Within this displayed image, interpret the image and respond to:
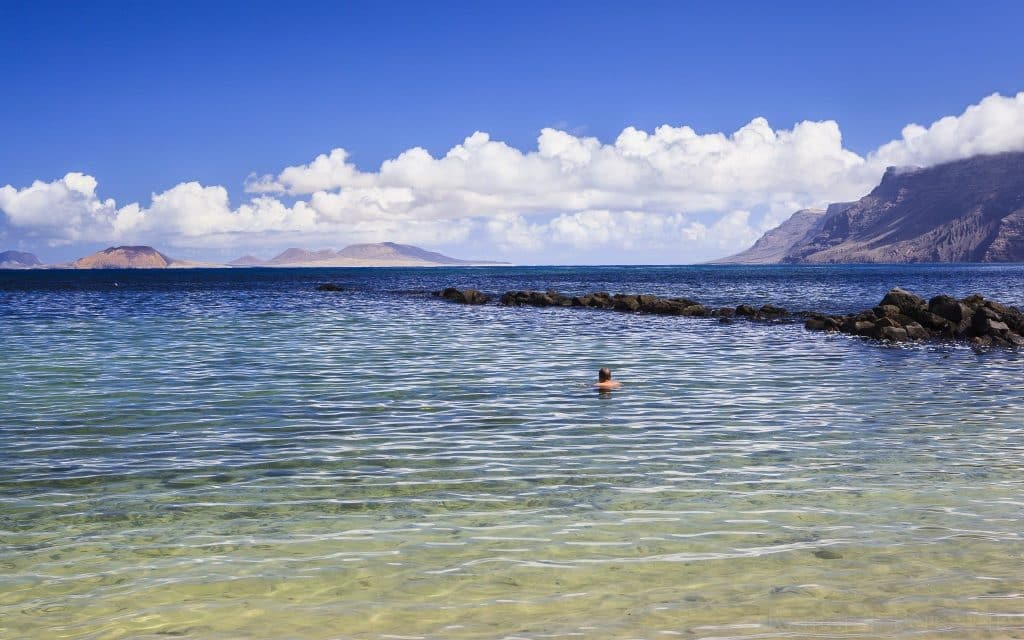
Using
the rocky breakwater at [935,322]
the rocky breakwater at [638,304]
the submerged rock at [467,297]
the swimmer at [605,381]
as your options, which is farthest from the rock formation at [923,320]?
the submerged rock at [467,297]

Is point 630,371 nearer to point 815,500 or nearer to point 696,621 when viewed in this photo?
point 815,500

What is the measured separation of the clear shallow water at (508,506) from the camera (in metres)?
6.57

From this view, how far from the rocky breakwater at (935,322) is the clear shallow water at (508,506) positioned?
1208cm

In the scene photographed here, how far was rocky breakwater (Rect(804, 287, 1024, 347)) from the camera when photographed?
3203 cm

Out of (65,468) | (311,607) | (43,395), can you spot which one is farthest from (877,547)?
(43,395)

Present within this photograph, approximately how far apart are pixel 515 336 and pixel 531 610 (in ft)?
90.4

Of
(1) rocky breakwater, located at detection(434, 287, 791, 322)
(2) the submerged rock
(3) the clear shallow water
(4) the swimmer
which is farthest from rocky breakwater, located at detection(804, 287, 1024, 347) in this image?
(2) the submerged rock

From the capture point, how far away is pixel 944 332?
34.4 metres

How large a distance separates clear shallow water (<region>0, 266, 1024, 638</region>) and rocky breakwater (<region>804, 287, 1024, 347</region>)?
12.1 m

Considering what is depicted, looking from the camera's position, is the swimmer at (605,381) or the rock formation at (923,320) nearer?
the swimmer at (605,381)

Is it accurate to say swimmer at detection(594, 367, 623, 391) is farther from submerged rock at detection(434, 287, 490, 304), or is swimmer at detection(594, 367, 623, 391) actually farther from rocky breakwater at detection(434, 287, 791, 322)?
submerged rock at detection(434, 287, 490, 304)

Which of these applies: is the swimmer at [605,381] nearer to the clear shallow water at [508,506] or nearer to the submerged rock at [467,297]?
the clear shallow water at [508,506]

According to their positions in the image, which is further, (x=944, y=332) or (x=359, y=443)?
(x=944, y=332)

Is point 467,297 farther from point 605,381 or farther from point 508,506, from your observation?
point 508,506
